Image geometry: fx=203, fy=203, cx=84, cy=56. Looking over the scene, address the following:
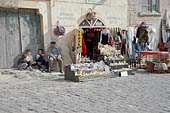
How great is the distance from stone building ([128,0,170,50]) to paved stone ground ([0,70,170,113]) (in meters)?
5.62

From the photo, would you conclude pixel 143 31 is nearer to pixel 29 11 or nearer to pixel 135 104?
pixel 29 11


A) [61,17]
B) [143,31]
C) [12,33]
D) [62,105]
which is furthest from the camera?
[143,31]

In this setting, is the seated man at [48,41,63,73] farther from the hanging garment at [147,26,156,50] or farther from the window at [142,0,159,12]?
the window at [142,0,159,12]

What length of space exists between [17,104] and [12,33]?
465 cm

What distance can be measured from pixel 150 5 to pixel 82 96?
9.25 metres

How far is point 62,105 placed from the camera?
4.78m

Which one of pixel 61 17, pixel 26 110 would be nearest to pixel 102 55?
pixel 61 17

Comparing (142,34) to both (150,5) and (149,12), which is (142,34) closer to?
(149,12)

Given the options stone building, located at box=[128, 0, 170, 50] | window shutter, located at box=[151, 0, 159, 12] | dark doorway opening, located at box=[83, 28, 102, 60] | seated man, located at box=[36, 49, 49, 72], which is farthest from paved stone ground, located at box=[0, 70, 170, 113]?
window shutter, located at box=[151, 0, 159, 12]

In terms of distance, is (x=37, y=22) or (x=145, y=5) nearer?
(x=37, y=22)

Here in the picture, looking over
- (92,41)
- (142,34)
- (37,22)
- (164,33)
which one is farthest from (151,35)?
(37,22)

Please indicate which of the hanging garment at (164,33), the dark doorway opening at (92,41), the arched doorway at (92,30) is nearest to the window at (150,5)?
the hanging garment at (164,33)

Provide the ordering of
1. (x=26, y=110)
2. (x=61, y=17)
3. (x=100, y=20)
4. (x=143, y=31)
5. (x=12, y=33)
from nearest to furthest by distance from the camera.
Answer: (x=26, y=110) < (x=12, y=33) < (x=61, y=17) < (x=100, y=20) < (x=143, y=31)

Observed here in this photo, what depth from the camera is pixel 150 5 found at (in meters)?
12.6
